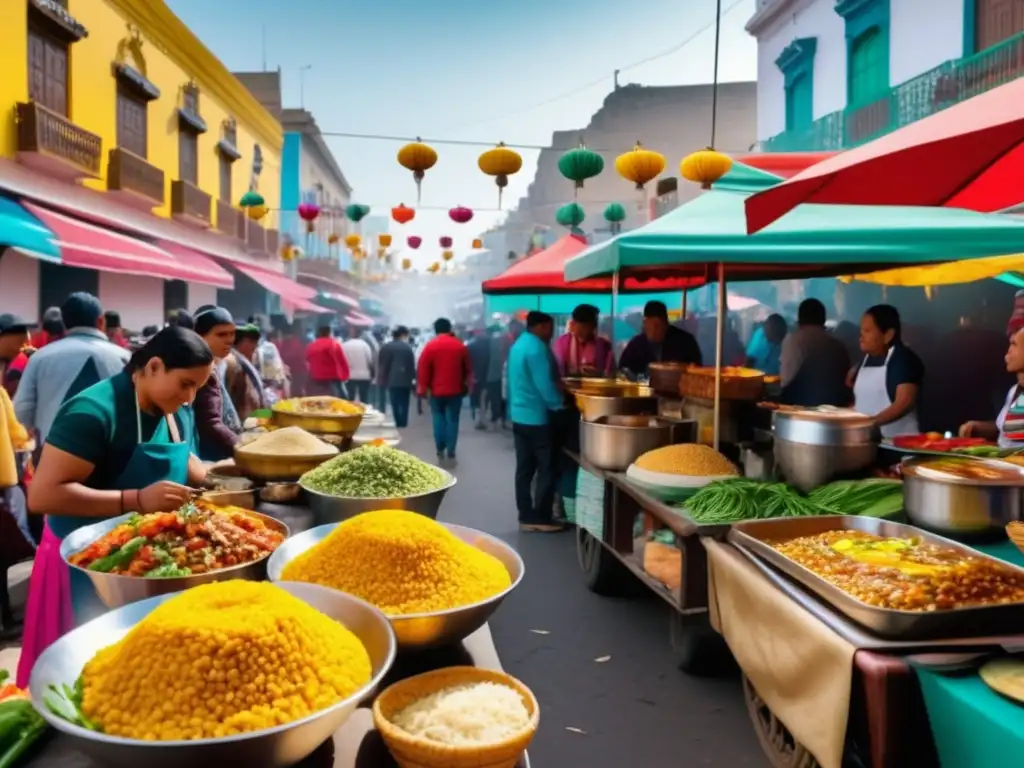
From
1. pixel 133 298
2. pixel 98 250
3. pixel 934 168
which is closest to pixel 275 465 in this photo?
pixel 934 168

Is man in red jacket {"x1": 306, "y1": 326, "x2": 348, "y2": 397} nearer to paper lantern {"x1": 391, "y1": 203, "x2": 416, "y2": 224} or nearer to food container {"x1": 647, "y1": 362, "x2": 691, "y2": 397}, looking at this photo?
paper lantern {"x1": 391, "y1": 203, "x2": 416, "y2": 224}

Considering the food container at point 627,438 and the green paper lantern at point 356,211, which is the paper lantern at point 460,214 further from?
the food container at point 627,438

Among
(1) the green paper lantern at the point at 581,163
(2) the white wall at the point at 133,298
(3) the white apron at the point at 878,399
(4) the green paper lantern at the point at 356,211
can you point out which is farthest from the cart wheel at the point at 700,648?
(2) the white wall at the point at 133,298

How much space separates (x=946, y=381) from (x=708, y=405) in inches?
259

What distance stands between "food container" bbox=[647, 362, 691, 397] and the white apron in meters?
1.24

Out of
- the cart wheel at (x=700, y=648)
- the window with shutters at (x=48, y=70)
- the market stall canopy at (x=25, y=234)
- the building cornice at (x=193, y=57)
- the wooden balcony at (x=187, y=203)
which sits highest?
the building cornice at (x=193, y=57)

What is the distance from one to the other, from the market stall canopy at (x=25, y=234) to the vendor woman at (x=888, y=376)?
7.99m

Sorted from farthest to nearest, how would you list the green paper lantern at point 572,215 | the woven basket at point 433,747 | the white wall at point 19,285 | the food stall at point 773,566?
the green paper lantern at point 572,215 < the white wall at point 19,285 < the food stall at point 773,566 < the woven basket at point 433,747

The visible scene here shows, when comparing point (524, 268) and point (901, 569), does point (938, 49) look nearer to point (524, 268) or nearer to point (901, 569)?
point (524, 268)

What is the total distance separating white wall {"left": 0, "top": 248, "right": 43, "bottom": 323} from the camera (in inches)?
397

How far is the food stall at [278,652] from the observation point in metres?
1.21

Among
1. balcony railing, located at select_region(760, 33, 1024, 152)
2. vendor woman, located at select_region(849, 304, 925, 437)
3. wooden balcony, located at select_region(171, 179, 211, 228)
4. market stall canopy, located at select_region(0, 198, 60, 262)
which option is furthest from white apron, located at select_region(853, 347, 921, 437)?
wooden balcony, located at select_region(171, 179, 211, 228)

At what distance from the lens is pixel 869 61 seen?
1206cm

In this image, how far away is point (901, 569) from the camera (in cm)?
232
